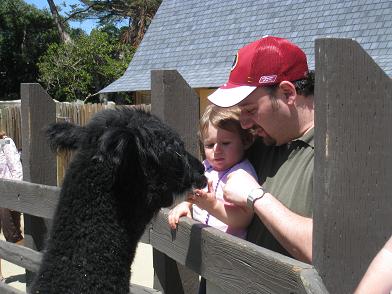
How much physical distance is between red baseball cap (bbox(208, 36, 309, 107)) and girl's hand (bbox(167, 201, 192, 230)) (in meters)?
0.63

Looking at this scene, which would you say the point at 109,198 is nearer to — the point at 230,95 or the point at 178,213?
the point at 178,213

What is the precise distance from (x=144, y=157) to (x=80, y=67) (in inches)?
1000

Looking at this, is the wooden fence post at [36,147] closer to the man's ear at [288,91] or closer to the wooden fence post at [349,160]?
the man's ear at [288,91]

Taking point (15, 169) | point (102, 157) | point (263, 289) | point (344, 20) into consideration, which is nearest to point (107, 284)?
point (102, 157)

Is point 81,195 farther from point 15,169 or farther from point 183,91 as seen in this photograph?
point 15,169

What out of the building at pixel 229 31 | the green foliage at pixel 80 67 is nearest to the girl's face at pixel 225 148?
the building at pixel 229 31

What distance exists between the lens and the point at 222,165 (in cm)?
261

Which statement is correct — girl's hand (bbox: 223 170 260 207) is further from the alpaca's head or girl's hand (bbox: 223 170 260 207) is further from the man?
the alpaca's head

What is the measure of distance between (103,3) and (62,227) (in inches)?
1428

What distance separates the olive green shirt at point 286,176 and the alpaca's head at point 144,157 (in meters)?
0.31

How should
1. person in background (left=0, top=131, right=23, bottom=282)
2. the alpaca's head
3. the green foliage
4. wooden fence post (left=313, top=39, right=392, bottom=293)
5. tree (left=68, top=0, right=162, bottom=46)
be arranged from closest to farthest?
wooden fence post (left=313, top=39, right=392, bottom=293) < the alpaca's head < person in background (left=0, top=131, right=23, bottom=282) < the green foliage < tree (left=68, top=0, right=162, bottom=46)

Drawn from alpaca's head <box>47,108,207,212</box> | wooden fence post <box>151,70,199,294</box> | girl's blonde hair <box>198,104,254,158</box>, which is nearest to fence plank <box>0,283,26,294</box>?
Answer: wooden fence post <box>151,70,199,294</box>

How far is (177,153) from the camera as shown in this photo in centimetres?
265

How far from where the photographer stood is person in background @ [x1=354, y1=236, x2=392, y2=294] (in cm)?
151
